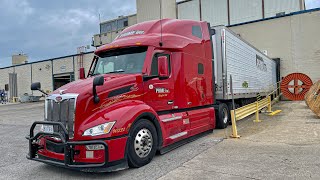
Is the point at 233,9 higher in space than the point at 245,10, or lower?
higher

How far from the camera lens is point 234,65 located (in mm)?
10734

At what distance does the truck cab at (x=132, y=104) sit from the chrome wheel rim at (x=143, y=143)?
0.02 m

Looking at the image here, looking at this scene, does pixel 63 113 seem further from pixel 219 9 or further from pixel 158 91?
pixel 219 9

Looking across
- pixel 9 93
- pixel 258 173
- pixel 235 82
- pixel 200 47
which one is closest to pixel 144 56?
pixel 200 47

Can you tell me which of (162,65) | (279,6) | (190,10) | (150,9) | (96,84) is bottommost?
(96,84)

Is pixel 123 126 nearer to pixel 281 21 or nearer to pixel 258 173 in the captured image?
pixel 258 173

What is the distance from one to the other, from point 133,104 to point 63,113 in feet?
4.37

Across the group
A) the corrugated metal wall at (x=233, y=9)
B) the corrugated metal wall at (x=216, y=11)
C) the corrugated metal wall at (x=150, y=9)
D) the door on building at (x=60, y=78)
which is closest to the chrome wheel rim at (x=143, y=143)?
the corrugated metal wall at (x=150, y=9)

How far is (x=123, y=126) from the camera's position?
5.22m

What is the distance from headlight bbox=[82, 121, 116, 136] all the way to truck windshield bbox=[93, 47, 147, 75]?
1.62 meters

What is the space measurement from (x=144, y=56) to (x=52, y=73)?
122 ft

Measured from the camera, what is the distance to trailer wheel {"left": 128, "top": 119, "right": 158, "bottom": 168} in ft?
18.0

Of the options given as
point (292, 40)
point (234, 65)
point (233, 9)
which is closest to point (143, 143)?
point (234, 65)

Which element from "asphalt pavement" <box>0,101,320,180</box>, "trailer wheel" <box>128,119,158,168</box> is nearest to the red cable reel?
"asphalt pavement" <box>0,101,320,180</box>
